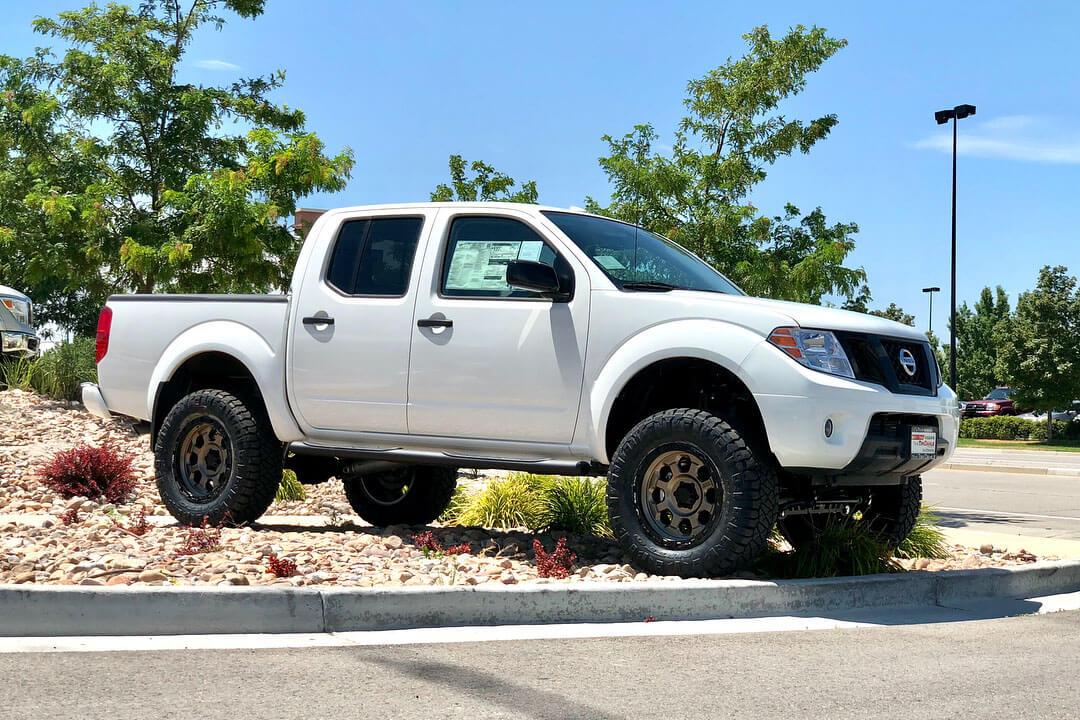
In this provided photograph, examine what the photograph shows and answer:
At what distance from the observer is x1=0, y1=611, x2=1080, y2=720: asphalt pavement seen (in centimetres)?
412

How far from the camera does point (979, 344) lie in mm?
60844

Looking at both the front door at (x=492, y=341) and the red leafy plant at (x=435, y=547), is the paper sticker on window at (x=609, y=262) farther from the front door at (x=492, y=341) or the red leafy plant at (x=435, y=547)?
the red leafy plant at (x=435, y=547)

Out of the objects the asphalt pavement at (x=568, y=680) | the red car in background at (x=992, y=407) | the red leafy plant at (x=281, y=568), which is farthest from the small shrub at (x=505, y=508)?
the red car in background at (x=992, y=407)

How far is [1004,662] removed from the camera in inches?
204

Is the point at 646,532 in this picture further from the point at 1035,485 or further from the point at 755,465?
the point at 1035,485

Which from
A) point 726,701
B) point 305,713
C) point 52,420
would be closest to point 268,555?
point 305,713

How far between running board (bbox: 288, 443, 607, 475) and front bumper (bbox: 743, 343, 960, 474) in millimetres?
1150

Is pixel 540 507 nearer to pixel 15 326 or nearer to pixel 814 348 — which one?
pixel 814 348

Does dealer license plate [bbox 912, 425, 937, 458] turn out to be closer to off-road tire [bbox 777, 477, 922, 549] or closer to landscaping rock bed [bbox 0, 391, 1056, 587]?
off-road tire [bbox 777, 477, 922, 549]

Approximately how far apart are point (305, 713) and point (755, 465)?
3.03 meters

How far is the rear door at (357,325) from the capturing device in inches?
291

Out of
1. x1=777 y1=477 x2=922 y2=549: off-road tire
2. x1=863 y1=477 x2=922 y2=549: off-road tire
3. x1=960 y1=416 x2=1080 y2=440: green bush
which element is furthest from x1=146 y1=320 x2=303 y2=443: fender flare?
x1=960 y1=416 x2=1080 y2=440: green bush

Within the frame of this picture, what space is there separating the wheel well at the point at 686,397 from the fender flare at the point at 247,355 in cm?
227

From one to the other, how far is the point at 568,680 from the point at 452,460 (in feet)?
8.86
